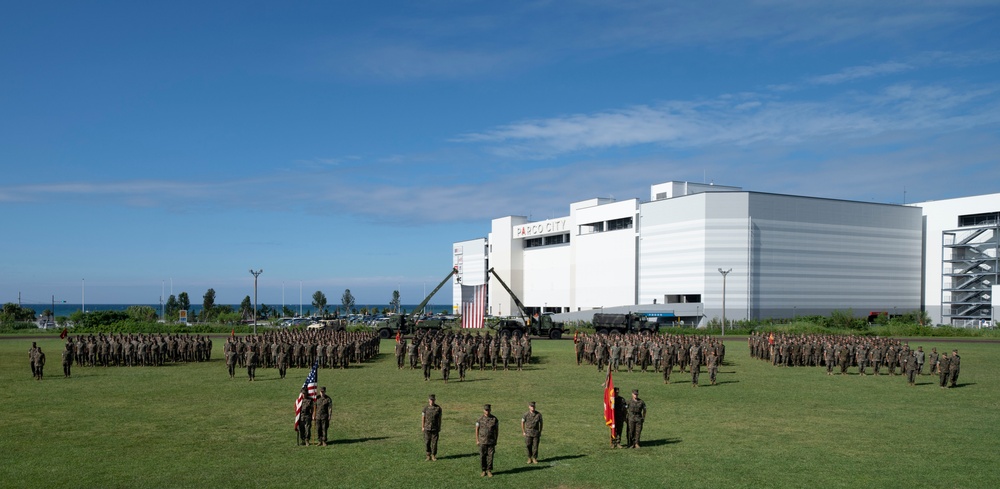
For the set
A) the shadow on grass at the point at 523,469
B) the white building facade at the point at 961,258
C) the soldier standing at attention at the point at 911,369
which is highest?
the white building facade at the point at 961,258

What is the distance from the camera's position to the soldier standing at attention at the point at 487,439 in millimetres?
14750

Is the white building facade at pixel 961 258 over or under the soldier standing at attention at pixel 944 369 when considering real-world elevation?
over

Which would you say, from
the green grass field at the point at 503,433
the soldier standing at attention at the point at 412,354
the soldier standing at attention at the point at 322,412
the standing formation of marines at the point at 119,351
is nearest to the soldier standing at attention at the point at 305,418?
the soldier standing at attention at the point at 322,412

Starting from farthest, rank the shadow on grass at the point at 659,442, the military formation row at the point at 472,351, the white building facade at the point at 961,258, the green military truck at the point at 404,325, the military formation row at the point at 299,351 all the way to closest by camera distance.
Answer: the white building facade at the point at 961,258 < the green military truck at the point at 404,325 < the military formation row at the point at 472,351 < the military formation row at the point at 299,351 < the shadow on grass at the point at 659,442

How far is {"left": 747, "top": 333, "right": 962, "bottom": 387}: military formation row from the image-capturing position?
29.6 metres

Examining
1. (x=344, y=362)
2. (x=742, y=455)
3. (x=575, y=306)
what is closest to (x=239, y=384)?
(x=344, y=362)

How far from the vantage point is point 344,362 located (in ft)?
118

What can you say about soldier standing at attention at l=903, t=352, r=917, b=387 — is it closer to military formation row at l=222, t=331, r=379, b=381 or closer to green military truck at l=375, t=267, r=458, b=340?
military formation row at l=222, t=331, r=379, b=381

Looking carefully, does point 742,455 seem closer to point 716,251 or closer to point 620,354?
point 620,354

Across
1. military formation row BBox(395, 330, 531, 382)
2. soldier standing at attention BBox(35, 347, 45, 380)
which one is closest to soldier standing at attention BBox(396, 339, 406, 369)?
military formation row BBox(395, 330, 531, 382)

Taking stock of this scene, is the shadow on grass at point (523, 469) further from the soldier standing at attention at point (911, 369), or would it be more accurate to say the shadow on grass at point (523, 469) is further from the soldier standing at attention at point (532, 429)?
the soldier standing at attention at point (911, 369)

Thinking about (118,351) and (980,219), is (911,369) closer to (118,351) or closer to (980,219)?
(118,351)

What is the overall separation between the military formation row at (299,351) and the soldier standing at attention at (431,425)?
55.7 ft

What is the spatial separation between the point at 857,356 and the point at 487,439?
81.8ft
